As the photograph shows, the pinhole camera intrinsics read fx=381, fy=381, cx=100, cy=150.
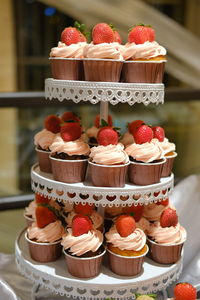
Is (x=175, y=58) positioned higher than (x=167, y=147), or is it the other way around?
(x=175, y=58)

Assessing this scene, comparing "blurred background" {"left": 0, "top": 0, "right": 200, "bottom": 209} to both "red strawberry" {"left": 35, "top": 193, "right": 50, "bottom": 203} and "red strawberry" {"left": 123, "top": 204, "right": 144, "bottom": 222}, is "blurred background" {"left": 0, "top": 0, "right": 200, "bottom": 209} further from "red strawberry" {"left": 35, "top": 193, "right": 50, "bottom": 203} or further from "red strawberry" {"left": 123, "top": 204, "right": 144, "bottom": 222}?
"red strawberry" {"left": 123, "top": 204, "right": 144, "bottom": 222}

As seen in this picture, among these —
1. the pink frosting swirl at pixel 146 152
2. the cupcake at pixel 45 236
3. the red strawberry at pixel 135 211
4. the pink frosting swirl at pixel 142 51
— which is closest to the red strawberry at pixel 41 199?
the cupcake at pixel 45 236

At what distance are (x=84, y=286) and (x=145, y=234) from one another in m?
0.33

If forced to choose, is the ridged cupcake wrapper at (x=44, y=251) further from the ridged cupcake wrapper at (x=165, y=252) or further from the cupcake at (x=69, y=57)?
the cupcake at (x=69, y=57)

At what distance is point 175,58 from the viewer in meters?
2.77

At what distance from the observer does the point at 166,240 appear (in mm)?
1461

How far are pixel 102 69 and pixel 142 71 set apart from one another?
0.14 m

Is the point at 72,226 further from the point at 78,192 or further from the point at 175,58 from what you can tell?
the point at 175,58

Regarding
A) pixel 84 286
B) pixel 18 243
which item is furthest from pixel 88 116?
pixel 84 286

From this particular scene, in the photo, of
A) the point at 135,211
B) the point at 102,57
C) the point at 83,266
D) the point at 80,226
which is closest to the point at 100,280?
the point at 83,266

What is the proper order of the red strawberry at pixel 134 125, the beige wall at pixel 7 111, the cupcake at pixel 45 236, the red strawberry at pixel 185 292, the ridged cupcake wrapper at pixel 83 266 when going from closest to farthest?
the red strawberry at pixel 185 292 → the ridged cupcake wrapper at pixel 83 266 → the cupcake at pixel 45 236 → the red strawberry at pixel 134 125 → the beige wall at pixel 7 111

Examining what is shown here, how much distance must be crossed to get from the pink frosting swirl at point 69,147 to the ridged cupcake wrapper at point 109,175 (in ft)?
0.26

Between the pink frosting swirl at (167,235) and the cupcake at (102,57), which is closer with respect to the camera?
the cupcake at (102,57)

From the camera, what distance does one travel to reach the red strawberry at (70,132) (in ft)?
4.56
